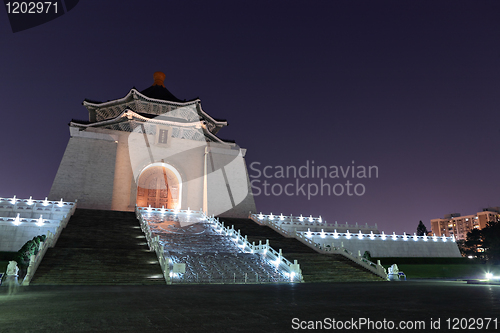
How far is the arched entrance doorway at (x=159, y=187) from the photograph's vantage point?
2978cm

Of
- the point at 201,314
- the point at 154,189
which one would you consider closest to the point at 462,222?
the point at 154,189

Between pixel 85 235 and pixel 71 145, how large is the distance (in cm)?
1467

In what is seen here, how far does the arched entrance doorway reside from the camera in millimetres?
29781

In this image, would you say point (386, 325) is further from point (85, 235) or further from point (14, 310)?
point (85, 235)

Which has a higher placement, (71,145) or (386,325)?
(71,145)

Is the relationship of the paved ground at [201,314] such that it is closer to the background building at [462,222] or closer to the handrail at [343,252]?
the handrail at [343,252]

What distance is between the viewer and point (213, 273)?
1229 cm

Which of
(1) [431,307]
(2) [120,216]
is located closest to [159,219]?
(2) [120,216]

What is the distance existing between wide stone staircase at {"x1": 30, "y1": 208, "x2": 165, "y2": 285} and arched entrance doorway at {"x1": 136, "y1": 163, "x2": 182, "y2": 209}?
1093 centimetres

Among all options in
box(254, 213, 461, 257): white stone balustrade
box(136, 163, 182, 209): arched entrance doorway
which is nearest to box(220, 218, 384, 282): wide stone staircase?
box(254, 213, 461, 257): white stone balustrade

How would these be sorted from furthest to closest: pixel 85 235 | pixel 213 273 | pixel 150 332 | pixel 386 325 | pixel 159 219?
pixel 159 219
pixel 85 235
pixel 213 273
pixel 386 325
pixel 150 332

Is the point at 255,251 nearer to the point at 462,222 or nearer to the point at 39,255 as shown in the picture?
the point at 39,255

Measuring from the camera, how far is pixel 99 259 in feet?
41.1

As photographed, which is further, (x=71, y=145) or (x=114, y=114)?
(x=114, y=114)
